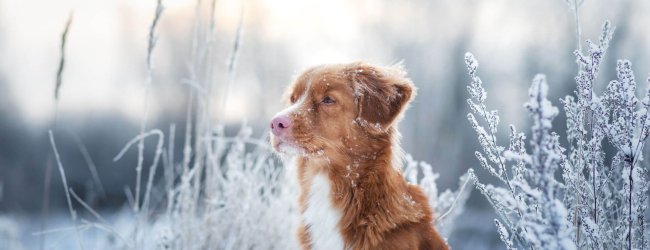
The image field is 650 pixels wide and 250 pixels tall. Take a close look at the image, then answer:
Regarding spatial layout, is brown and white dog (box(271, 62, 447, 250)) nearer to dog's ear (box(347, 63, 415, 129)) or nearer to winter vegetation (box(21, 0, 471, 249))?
dog's ear (box(347, 63, 415, 129))

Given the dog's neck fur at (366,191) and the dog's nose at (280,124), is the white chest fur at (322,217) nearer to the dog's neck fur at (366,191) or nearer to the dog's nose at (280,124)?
the dog's neck fur at (366,191)

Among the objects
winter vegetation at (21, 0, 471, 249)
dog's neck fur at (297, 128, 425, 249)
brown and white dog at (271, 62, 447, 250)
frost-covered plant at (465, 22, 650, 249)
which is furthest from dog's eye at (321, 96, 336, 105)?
frost-covered plant at (465, 22, 650, 249)

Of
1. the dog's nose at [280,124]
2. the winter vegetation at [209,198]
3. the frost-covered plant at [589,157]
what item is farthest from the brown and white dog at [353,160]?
the frost-covered plant at [589,157]

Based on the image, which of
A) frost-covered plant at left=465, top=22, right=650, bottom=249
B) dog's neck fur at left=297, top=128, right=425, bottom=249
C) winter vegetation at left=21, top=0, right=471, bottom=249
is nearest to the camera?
frost-covered plant at left=465, top=22, right=650, bottom=249

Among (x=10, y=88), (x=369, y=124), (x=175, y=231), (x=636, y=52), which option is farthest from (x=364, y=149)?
(x=10, y=88)

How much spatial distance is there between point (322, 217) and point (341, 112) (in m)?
0.52

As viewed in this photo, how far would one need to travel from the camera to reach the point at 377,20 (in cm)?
1462

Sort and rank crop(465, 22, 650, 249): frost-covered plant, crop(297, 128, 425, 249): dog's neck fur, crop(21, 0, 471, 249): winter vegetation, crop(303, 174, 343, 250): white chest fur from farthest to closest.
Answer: crop(21, 0, 471, 249): winter vegetation
crop(303, 174, 343, 250): white chest fur
crop(297, 128, 425, 249): dog's neck fur
crop(465, 22, 650, 249): frost-covered plant

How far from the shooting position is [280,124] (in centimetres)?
296

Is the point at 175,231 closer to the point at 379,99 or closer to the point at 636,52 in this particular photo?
the point at 379,99

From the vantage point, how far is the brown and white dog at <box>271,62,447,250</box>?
9.21 ft

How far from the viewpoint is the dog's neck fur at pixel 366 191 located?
9.20 feet

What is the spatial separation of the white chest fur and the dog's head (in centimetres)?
20

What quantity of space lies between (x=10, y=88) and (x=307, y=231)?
13104 mm
